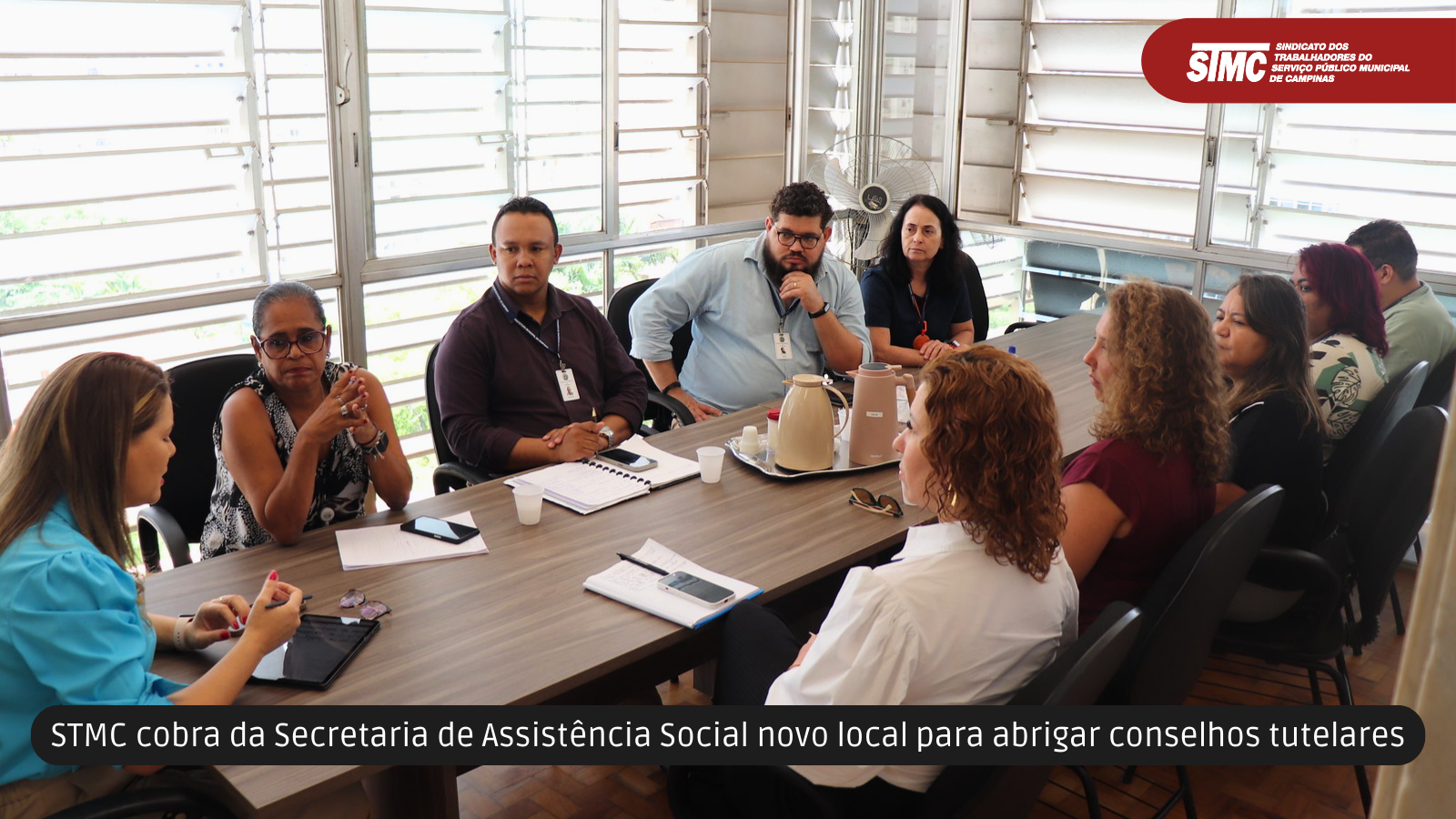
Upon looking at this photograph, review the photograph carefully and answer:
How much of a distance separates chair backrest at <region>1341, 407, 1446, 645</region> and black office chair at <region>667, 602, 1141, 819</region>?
1.25 m

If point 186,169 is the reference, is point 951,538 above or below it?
below

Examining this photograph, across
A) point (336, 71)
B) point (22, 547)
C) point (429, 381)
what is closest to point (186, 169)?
point (336, 71)

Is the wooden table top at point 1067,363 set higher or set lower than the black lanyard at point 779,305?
lower

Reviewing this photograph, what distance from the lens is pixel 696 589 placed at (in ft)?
6.72

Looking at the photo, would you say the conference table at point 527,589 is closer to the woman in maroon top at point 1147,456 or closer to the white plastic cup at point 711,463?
the white plastic cup at point 711,463

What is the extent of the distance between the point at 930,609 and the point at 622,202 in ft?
11.7

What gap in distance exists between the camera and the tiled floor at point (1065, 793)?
2594 millimetres

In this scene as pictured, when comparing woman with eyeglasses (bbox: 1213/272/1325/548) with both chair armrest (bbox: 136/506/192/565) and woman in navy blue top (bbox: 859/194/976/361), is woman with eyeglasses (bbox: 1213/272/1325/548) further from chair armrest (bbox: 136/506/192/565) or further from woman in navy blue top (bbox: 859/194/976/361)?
chair armrest (bbox: 136/506/192/565)

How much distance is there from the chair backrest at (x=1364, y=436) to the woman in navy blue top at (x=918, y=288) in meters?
1.43

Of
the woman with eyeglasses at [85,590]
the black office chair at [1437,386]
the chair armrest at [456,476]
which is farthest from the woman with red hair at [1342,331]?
the woman with eyeglasses at [85,590]

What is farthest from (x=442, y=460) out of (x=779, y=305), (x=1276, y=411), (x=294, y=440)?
(x=1276, y=411)

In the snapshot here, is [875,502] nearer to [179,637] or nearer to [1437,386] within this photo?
[179,637]

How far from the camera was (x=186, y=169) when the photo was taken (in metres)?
3.40

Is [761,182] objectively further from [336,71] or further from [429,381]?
[429,381]
